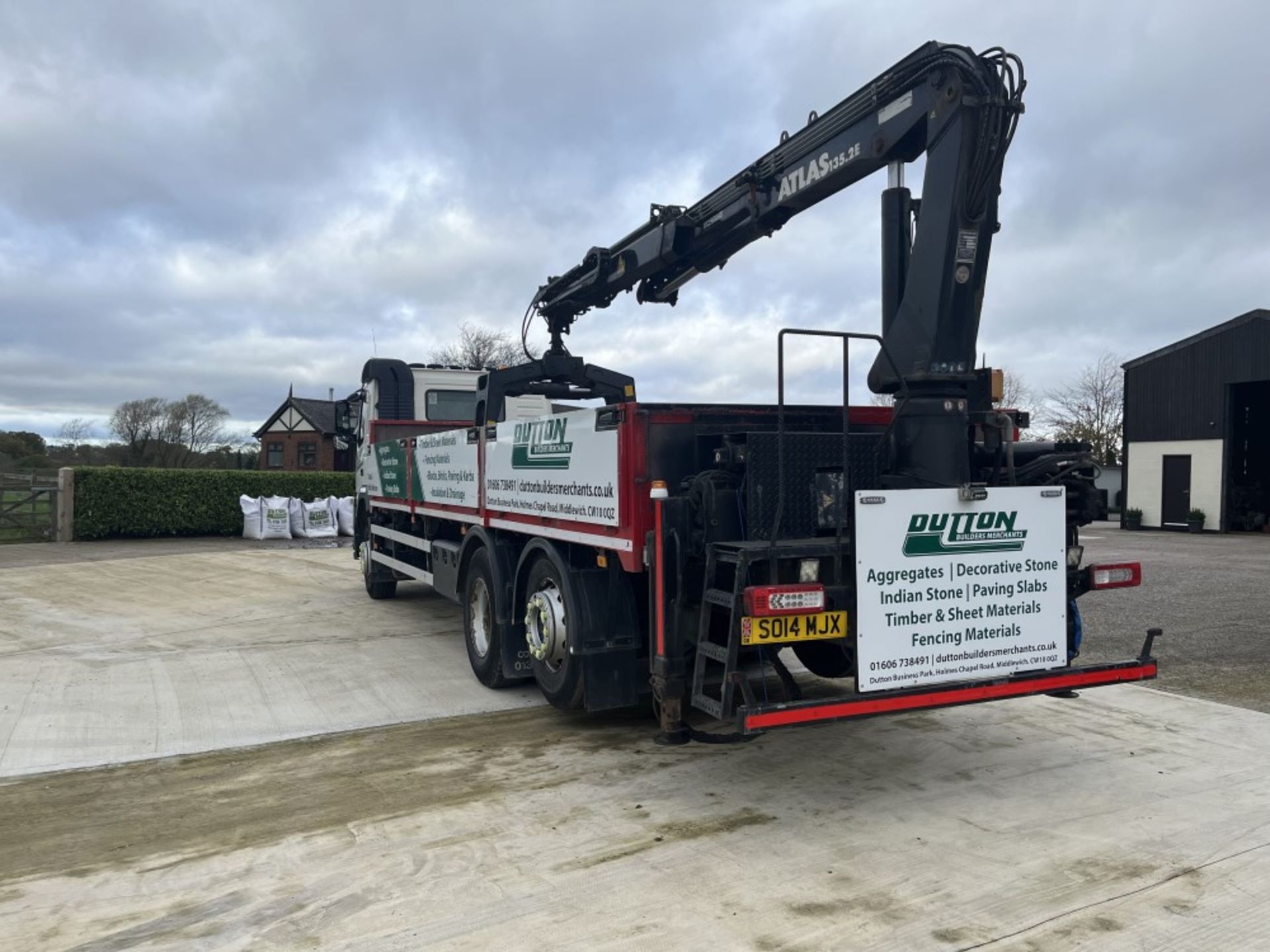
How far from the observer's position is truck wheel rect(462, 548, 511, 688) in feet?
22.5

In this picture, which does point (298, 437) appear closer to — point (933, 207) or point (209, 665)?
point (209, 665)

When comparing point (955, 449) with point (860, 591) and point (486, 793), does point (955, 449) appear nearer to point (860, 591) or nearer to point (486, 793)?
point (860, 591)

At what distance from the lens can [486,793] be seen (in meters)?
4.93

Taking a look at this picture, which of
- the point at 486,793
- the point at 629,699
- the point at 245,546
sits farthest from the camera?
the point at 245,546

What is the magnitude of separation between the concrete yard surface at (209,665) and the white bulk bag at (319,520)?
26.9 ft

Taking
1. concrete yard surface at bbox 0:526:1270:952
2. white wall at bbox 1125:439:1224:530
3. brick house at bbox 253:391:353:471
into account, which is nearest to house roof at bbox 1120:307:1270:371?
white wall at bbox 1125:439:1224:530

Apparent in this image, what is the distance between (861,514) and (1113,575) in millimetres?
1878

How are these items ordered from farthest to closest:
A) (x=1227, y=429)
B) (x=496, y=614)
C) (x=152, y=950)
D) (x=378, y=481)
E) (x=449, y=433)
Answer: (x=1227, y=429)
(x=378, y=481)
(x=449, y=433)
(x=496, y=614)
(x=152, y=950)

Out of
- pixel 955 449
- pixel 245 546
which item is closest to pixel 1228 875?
pixel 955 449

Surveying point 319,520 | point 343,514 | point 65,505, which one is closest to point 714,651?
point 319,520

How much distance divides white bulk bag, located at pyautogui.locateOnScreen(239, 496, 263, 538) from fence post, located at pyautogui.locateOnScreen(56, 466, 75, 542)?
138 inches

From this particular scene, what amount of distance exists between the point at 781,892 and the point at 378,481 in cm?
823

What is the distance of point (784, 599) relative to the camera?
4.18 m

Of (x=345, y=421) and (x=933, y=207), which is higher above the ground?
(x=933, y=207)
